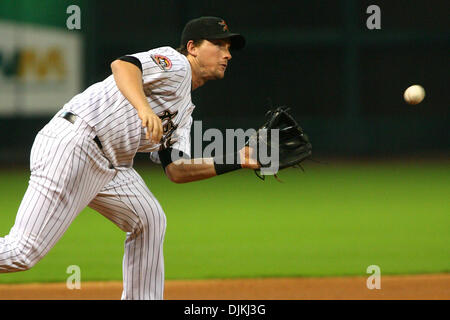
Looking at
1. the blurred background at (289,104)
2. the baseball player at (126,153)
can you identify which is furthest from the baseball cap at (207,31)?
the blurred background at (289,104)

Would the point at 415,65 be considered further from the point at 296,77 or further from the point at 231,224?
the point at 231,224

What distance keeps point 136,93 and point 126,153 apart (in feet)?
1.46

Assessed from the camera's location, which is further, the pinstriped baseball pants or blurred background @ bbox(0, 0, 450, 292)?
blurred background @ bbox(0, 0, 450, 292)

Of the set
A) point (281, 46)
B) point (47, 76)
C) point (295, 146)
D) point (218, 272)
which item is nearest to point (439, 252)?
point (218, 272)

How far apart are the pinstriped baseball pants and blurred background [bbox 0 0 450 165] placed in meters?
11.0

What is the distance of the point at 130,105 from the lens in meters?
3.45

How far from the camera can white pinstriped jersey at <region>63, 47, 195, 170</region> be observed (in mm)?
3420

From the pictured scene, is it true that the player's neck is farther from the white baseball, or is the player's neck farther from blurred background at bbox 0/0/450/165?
blurred background at bbox 0/0/450/165

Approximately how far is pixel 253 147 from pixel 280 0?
13015 millimetres

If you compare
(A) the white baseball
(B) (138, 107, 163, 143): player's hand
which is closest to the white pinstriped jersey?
(B) (138, 107, 163, 143): player's hand

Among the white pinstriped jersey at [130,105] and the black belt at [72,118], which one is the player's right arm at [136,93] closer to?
the white pinstriped jersey at [130,105]

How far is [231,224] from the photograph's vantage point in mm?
8125

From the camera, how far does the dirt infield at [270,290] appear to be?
4777 millimetres

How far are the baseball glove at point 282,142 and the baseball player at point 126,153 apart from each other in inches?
3.4
